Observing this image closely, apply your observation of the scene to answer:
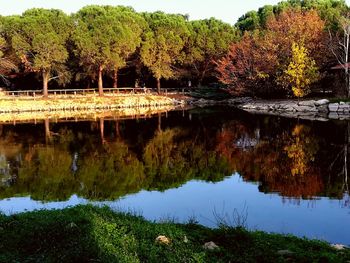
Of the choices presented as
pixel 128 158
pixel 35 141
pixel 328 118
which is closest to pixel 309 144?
pixel 128 158

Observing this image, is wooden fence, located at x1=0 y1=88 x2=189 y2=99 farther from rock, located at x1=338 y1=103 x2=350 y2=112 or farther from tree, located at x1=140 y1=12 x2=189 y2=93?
rock, located at x1=338 y1=103 x2=350 y2=112

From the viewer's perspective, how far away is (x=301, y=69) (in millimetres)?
51281

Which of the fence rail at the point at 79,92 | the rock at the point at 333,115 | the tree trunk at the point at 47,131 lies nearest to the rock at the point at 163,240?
the tree trunk at the point at 47,131

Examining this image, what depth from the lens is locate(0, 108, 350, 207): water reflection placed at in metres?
18.0

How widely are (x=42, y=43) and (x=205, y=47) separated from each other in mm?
25937

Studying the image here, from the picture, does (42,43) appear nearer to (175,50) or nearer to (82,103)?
(82,103)

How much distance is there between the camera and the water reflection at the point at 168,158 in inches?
708

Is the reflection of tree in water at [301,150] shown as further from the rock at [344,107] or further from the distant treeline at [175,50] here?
the distant treeline at [175,50]

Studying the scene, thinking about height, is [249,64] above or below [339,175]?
above

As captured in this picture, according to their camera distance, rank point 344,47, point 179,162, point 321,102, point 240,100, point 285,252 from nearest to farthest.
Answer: point 285,252
point 179,162
point 321,102
point 344,47
point 240,100

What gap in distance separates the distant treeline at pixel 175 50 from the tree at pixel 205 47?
158 mm

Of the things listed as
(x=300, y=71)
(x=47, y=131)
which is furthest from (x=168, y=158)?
(x=300, y=71)

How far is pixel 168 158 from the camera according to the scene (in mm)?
24453

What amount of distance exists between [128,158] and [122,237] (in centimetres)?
1549
